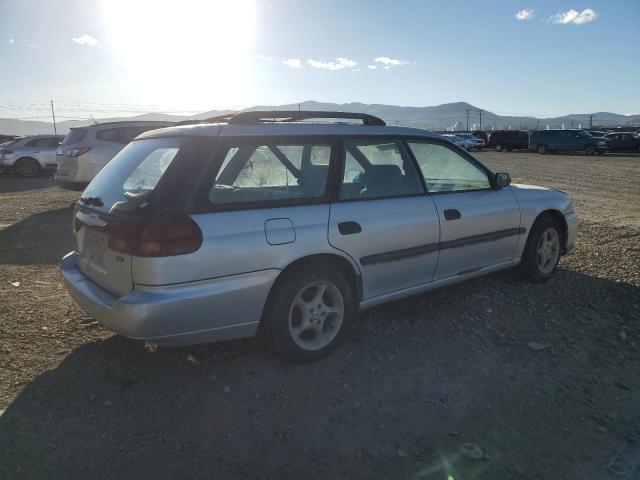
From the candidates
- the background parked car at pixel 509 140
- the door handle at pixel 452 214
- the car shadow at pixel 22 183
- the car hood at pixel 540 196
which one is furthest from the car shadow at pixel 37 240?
the background parked car at pixel 509 140

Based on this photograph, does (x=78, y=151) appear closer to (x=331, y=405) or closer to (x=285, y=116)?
(x=285, y=116)

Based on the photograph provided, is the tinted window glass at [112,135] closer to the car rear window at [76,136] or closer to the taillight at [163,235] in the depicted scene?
the car rear window at [76,136]

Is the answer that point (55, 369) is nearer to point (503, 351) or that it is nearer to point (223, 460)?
point (223, 460)

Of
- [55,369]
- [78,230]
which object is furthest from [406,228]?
[55,369]

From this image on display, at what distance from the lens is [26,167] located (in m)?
19.0

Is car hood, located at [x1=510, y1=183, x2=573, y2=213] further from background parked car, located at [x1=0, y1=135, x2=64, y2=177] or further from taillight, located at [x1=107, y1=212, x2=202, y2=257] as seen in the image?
background parked car, located at [x1=0, y1=135, x2=64, y2=177]

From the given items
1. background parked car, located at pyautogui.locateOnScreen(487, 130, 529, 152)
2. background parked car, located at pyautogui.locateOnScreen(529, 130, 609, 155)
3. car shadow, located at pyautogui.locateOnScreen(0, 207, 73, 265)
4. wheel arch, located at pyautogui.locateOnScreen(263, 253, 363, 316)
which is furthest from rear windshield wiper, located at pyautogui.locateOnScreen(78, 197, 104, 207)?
background parked car, located at pyautogui.locateOnScreen(487, 130, 529, 152)

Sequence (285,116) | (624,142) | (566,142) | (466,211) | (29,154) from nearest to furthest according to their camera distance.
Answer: (285,116) < (466,211) < (29,154) < (624,142) < (566,142)

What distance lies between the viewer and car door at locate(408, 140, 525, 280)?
410 cm

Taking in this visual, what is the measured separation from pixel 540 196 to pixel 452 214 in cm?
137

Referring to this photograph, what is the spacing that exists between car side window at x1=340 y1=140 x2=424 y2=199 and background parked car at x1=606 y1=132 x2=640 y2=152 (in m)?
33.5

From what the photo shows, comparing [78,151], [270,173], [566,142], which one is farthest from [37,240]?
[566,142]

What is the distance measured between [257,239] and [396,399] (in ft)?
4.14

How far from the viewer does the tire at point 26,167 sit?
18875 millimetres
